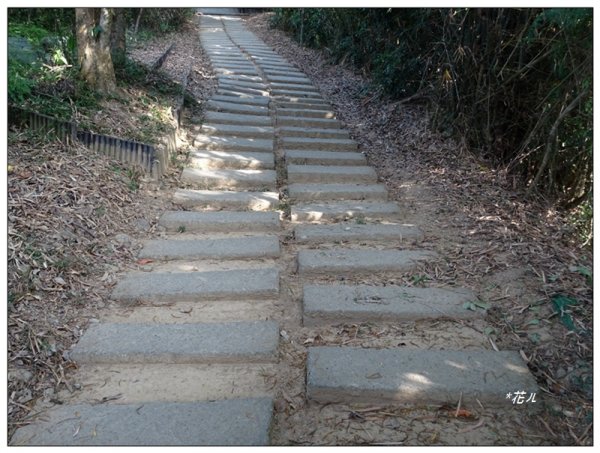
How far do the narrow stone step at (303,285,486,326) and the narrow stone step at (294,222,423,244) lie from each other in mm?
767

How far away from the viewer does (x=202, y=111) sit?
249 inches

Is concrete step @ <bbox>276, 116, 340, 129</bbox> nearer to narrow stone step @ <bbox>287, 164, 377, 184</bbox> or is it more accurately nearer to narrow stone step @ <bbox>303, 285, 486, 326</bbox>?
narrow stone step @ <bbox>287, 164, 377, 184</bbox>

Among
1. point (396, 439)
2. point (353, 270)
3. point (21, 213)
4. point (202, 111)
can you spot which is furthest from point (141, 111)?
point (396, 439)

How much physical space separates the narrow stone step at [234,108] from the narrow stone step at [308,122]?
0.34 meters

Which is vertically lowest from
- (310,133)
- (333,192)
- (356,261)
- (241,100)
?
(356,261)

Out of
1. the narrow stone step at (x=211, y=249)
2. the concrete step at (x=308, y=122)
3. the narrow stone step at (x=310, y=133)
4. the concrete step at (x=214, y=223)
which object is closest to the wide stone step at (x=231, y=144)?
the narrow stone step at (x=310, y=133)

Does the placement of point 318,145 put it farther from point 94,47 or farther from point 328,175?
point 94,47

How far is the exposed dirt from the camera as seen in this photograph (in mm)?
2016

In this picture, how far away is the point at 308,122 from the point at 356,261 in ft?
11.5

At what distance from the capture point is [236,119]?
20.2 feet

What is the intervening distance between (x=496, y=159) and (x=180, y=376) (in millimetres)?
3829

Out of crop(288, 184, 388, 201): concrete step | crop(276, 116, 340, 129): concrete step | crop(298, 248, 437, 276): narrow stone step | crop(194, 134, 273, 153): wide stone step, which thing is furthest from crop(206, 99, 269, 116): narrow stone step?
crop(298, 248, 437, 276): narrow stone step

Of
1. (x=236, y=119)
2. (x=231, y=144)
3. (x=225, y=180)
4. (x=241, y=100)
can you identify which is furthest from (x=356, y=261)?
(x=241, y=100)

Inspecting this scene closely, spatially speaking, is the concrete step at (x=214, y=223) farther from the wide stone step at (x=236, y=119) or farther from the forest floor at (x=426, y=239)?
the wide stone step at (x=236, y=119)
